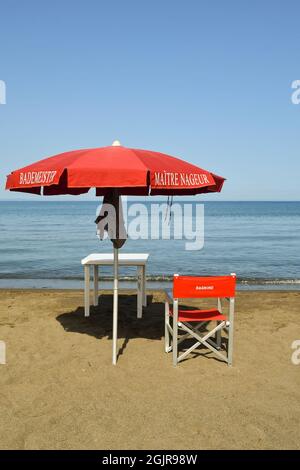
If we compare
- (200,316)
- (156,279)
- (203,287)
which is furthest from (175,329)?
(156,279)

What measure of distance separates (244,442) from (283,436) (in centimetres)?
40

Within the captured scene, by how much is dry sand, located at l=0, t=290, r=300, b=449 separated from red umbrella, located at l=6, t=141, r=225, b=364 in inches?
28.9

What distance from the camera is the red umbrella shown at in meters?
4.46

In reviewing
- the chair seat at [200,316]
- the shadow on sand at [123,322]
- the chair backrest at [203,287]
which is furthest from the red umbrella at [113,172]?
the shadow on sand at [123,322]

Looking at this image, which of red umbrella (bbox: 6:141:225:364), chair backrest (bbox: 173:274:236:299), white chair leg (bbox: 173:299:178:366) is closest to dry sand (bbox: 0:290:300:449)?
white chair leg (bbox: 173:299:178:366)

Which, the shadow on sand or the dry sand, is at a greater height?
the dry sand

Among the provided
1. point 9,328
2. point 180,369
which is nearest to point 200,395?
point 180,369

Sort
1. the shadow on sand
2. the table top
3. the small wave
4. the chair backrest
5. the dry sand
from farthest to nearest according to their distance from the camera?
1. the small wave
2. the table top
3. the shadow on sand
4. the chair backrest
5. the dry sand

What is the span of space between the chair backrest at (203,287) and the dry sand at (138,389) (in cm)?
100

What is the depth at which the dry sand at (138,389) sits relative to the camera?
12.3 feet

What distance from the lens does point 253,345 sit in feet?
20.7

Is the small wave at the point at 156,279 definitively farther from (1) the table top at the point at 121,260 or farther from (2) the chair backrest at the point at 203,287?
(2) the chair backrest at the point at 203,287

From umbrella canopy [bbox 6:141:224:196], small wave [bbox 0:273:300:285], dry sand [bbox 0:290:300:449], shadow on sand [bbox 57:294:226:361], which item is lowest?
small wave [bbox 0:273:300:285]

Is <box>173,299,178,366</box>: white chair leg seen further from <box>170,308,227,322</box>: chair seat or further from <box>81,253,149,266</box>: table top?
<box>81,253,149,266</box>: table top
